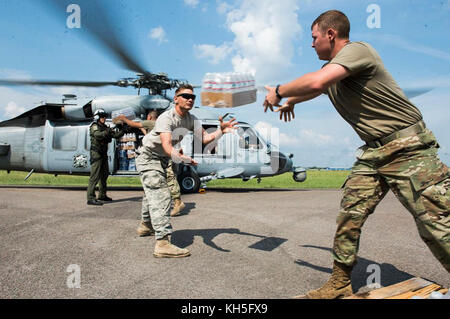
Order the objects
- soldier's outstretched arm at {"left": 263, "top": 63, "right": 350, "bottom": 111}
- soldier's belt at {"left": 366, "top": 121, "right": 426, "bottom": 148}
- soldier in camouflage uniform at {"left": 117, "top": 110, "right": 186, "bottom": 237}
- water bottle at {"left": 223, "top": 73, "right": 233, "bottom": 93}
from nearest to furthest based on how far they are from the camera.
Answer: soldier's outstretched arm at {"left": 263, "top": 63, "right": 350, "bottom": 111}, soldier's belt at {"left": 366, "top": 121, "right": 426, "bottom": 148}, water bottle at {"left": 223, "top": 73, "right": 233, "bottom": 93}, soldier in camouflage uniform at {"left": 117, "top": 110, "right": 186, "bottom": 237}

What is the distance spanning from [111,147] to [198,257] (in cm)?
893

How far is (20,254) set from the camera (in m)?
3.80

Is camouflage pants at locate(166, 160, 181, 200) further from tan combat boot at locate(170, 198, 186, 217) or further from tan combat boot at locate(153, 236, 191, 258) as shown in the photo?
tan combat boot at locate(153, 236, 191, 258)

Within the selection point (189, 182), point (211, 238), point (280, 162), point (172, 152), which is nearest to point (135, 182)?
point (189, 182)

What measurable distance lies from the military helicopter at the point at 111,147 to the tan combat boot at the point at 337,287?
878 centimetres

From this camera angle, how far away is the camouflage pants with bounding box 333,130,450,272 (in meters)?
2.18

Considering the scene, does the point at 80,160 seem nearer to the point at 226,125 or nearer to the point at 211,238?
the point at 211,238

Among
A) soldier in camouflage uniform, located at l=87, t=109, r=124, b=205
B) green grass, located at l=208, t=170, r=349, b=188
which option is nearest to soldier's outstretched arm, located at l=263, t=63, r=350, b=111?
soldier in camouflage uniform, located at l=87, t=109, r=124, b=205

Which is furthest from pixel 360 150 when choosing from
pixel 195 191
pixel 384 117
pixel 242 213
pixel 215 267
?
pixel 195 191

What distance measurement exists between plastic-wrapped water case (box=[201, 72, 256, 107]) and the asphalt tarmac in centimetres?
158

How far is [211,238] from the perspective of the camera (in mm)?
4645

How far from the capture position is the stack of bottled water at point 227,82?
8.74ft
